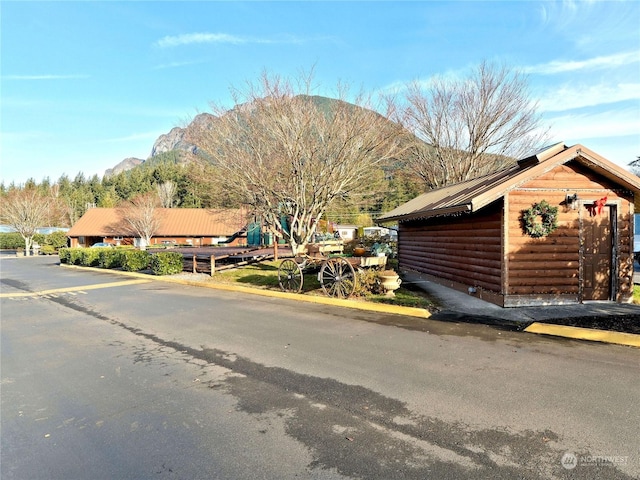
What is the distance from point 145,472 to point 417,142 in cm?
2396

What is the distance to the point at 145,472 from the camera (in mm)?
3066

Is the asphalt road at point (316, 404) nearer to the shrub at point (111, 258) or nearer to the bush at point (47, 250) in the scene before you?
the shrub at point (111, 258)

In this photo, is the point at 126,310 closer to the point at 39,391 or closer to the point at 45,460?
the point at 39,391

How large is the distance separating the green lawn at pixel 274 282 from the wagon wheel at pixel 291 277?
287 millimetres

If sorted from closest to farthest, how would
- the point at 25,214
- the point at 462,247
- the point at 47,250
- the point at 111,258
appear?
the point at 462,247
the point at 111,258
the point at 25,214
the point at 47,250

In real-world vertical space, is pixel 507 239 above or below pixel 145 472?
above

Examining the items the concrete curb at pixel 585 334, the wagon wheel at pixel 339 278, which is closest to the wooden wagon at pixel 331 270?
the wagon wheel at pixel 339 278

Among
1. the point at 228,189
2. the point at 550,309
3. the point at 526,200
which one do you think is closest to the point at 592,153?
the point at 526,200

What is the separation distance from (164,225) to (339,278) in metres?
45.1

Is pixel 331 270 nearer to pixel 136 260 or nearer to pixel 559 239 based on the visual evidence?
pixel 559 239

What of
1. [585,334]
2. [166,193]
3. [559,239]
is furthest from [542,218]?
[166,193]

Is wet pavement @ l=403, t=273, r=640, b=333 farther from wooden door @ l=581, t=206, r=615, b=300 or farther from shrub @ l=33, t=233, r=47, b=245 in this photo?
shrub @ l=33, t=233, r=47, b=245

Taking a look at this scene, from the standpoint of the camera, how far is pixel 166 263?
18766 millimetres

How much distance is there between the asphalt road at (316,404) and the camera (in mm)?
3148
